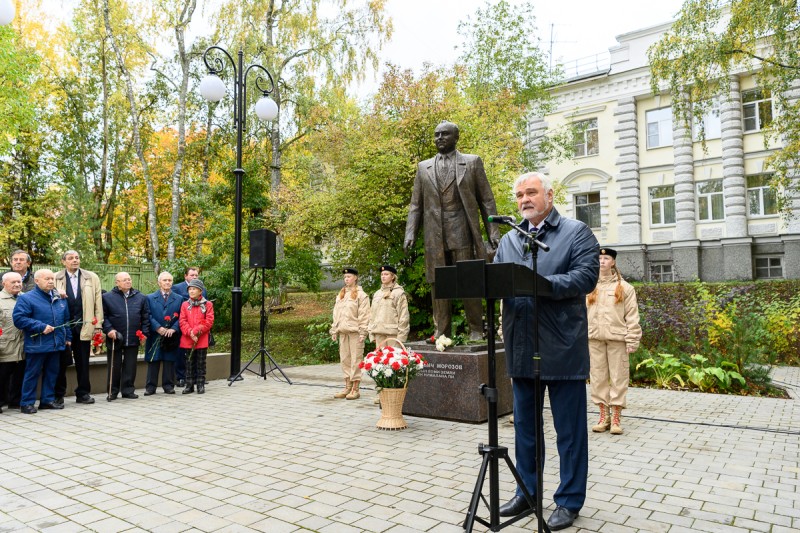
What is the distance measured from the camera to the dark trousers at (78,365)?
8.33m

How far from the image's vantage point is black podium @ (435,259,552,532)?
117 inches

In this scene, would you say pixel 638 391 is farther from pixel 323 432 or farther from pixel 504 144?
pixel 504 144

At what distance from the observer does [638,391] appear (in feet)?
29.6

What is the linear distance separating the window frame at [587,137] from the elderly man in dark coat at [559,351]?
25.4m

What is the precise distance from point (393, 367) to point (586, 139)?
81.0 ft

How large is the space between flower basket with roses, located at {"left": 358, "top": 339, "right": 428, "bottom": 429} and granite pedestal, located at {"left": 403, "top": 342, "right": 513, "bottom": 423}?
1.22 ft

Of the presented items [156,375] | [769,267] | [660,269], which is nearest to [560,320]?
[156,375]

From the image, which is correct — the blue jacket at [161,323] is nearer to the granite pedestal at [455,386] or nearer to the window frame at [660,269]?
the granite pedestal at [455,386]

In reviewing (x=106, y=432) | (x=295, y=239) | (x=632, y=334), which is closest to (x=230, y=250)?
(x=295, y=239)

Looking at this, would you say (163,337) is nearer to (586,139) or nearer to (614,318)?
(614,318)

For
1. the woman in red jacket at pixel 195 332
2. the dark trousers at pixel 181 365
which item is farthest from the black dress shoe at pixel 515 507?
the dark trousers at pixel 181 365

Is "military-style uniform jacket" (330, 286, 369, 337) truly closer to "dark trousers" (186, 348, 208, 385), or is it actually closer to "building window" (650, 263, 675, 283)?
"dark trousers" (186, 348, 208, 385)

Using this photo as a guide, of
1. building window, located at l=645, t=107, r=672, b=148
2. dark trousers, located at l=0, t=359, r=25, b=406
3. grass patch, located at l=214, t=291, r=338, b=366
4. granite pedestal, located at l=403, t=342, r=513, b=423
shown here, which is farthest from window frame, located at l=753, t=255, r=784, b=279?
dark trousers, located at l=0, t=359, r=25, b=406

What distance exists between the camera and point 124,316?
8.96 m
